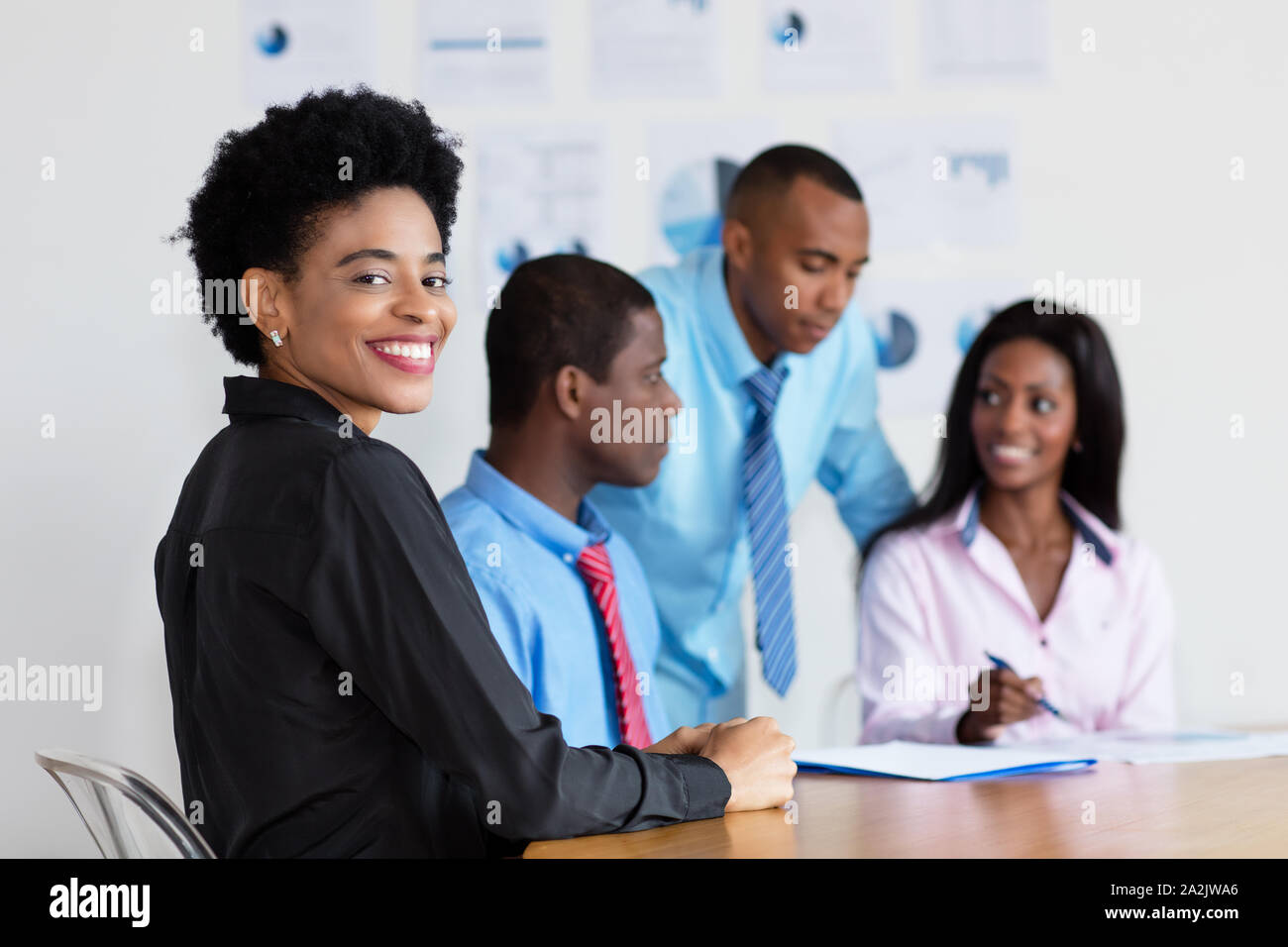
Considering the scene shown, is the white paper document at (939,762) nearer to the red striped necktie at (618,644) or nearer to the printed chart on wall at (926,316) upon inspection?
the red striped necktie at (618,644)

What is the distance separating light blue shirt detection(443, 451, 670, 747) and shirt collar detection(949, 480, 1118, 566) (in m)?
0.82

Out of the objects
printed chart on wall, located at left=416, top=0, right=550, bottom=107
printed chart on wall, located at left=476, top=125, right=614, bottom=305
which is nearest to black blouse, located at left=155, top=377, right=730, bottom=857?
printed chart on wall, located at left=476, top=125, right=614, bottom=305

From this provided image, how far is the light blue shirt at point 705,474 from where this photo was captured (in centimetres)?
252

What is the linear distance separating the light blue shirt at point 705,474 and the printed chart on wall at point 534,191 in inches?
11.8

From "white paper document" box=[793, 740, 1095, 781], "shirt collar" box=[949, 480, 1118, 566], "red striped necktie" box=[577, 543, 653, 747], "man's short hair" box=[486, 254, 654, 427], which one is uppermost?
"man's short hair" box=[486, 254, 654, 427]

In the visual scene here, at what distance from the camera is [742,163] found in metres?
2.80

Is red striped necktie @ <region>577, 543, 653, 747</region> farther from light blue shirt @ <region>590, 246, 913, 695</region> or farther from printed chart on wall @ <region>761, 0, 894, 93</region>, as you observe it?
printed chart on wall @ <region>761, 0, 894, 93</region>

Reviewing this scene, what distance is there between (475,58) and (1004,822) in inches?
86.3

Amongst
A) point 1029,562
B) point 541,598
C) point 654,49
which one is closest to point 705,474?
point 1029,562

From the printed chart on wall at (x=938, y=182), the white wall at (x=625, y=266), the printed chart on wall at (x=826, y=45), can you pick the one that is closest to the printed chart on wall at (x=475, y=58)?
the white wall at (x=625, y=266)

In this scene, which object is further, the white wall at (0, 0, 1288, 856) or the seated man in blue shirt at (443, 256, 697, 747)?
the white wall at (0, 0, 1288, 856)

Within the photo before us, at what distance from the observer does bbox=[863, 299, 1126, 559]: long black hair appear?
2.43 meters
